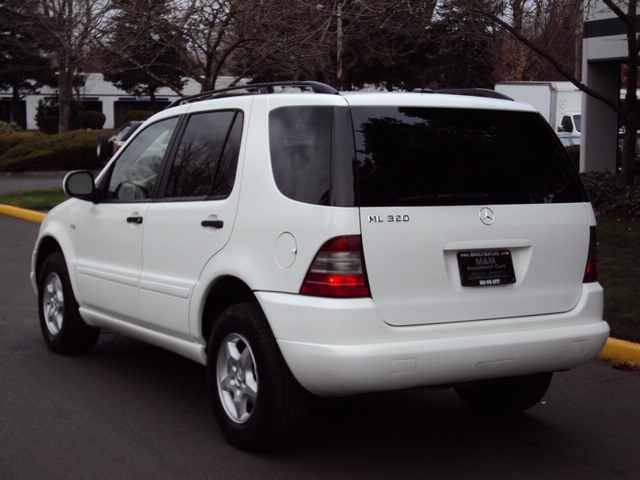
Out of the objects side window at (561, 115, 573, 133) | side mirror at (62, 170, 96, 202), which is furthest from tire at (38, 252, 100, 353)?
side window at (561, 115, 573, 133)

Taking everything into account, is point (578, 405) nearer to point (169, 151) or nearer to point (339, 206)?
point (339, 206)

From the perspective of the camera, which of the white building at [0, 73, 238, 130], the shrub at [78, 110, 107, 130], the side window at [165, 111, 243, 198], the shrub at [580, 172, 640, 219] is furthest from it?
the white building at [0, 73, 238, 130]

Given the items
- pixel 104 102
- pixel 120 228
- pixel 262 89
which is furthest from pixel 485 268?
pixel 104 102

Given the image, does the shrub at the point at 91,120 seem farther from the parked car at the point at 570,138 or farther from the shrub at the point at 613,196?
the shrub at the point at 613,196

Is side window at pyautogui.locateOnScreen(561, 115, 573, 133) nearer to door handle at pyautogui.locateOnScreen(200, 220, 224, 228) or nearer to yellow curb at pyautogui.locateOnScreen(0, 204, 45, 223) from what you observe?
yellow curb at pyautogui.locateOnScreen(0, 204, 45, 223)

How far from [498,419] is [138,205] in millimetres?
2612

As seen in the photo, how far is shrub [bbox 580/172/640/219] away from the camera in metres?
14.8

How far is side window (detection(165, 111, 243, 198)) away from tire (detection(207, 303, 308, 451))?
0.78 m

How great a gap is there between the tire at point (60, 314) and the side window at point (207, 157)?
1.63 m

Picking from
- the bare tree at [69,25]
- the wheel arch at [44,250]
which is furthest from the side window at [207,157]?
the bare tree at [69,25]

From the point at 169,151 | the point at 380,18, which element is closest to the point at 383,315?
the point at 169,151

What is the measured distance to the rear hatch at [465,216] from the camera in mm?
4953

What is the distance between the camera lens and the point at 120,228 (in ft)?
21.8

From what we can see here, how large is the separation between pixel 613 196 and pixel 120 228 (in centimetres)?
1052
